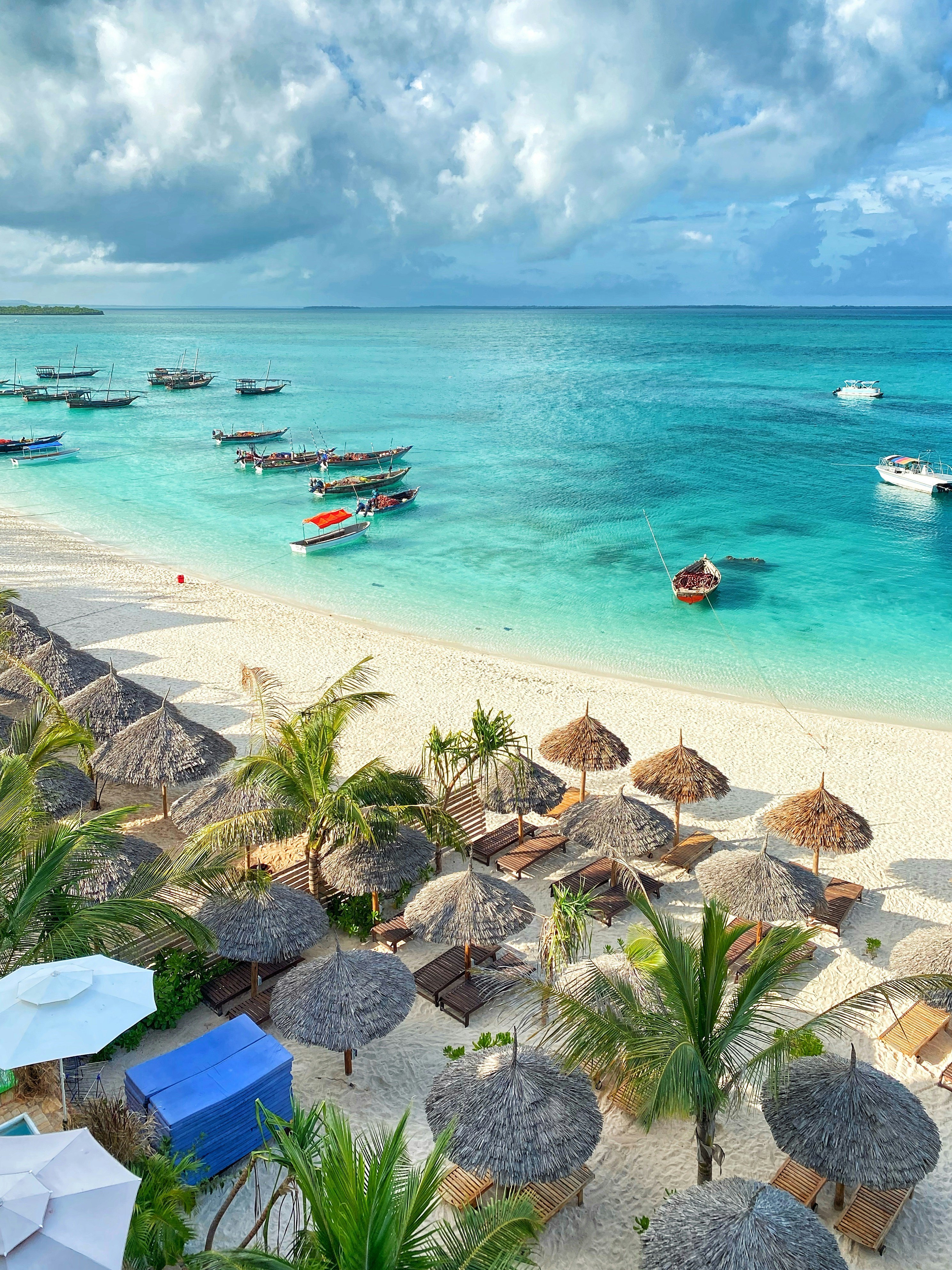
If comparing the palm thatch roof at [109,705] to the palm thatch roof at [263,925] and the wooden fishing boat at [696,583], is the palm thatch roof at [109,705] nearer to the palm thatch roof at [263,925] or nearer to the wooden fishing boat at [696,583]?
the palm thatch roof at [263,925]

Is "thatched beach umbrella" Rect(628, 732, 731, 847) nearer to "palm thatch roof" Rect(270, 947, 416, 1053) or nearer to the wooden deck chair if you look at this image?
"palm thatch roof" Rect(270, 947, 416, 1053)

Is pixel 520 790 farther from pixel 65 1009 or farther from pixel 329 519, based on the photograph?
pixel 329 519

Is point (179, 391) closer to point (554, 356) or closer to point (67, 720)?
point (554, 356)

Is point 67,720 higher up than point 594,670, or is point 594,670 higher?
point 67,720

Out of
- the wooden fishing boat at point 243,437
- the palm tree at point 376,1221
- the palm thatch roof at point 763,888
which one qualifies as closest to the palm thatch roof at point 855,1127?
the palm thatch roof at point 763,888

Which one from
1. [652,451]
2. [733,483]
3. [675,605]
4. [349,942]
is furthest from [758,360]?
[349,942]

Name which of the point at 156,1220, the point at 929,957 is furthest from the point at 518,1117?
the point at 929,957

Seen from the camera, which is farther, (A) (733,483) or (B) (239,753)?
(A) (733,483)
